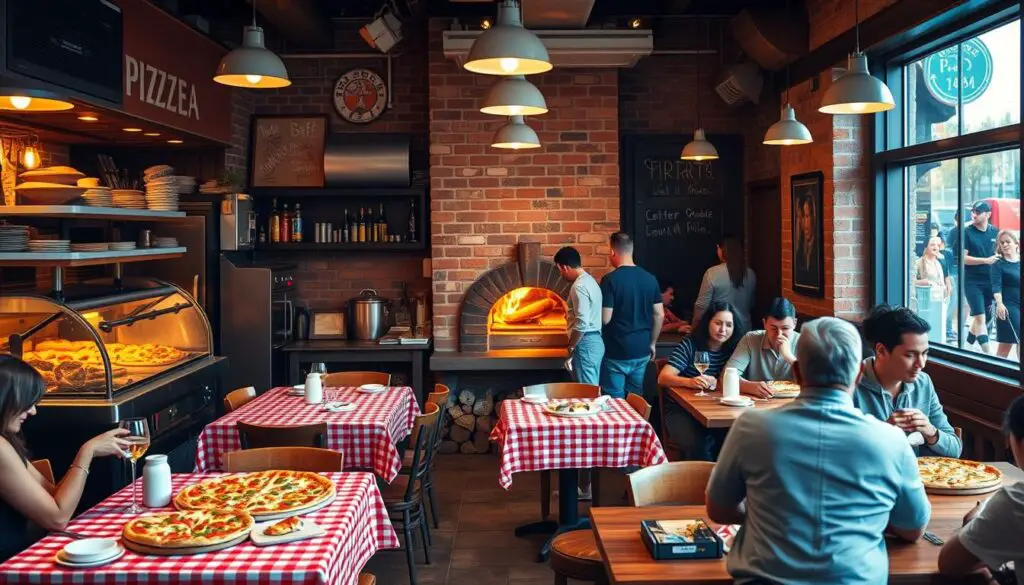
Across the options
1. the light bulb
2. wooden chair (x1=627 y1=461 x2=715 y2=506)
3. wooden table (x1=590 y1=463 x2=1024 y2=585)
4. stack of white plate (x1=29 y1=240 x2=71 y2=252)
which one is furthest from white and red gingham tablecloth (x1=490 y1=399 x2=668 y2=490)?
stack of white plate (x1=29 y1=240 x2=71 y2=252)

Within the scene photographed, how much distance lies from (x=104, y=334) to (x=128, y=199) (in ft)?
3.60

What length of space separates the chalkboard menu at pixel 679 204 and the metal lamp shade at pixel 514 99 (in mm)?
3487

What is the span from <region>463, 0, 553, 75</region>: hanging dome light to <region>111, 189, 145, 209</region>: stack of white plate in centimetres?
281

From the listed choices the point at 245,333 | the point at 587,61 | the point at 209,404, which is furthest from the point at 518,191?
the point at 209,404

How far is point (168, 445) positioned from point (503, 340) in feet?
10.0

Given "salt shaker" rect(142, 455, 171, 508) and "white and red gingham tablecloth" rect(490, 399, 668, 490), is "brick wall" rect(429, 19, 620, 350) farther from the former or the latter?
"salt shaker" rect(142, 455, 171, 508)

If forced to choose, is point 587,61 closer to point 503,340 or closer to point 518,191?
point 518,191

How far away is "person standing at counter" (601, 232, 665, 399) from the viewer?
6.46 metres

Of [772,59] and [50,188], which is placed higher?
[772,59]

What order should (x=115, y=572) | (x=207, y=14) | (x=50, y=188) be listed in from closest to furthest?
(x=115, y=572) → (x=50, y=188) → (x=207, y=14)

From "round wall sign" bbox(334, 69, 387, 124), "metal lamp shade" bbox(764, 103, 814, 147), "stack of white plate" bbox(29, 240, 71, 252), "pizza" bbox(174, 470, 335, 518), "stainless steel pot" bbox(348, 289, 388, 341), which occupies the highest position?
"round wall sign" bbox(334, 69, 387, 124)

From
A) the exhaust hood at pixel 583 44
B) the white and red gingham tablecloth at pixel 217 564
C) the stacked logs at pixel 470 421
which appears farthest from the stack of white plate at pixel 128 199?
the white and red gingham tablecloth at pixel 217 564

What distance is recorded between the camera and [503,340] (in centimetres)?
758

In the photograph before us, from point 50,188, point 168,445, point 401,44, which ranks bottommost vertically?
point 168,445
